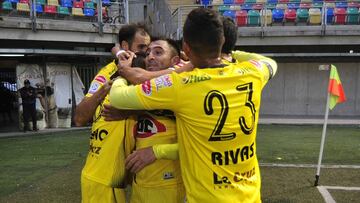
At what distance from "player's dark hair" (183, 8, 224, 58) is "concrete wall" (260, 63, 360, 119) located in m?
18.7

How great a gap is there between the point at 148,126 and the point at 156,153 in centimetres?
19

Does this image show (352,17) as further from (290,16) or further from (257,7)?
(257,7)

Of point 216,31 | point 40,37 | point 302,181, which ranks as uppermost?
point 216,31

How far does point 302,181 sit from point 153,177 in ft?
17.5

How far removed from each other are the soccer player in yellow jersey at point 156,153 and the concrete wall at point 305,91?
18.2 metres

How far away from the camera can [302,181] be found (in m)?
7.18

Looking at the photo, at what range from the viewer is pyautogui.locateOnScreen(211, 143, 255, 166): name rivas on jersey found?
2.05 metres

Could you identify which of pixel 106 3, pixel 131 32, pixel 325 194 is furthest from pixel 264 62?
pixel 106 3

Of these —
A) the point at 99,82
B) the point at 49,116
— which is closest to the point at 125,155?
the point at 99,82

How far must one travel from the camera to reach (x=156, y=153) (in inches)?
89.4

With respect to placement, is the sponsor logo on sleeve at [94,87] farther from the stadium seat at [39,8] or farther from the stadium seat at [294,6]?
the stadium seat at [294,6]

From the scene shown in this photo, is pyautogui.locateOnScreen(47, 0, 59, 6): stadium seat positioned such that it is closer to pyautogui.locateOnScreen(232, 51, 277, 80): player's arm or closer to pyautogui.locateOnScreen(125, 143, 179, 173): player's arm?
pyautogui.locateOnScreen(232, 51, 277, 80): player's arm

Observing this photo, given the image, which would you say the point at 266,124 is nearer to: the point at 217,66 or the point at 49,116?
the point at 49,116

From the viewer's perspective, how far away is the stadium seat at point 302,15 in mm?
18583
